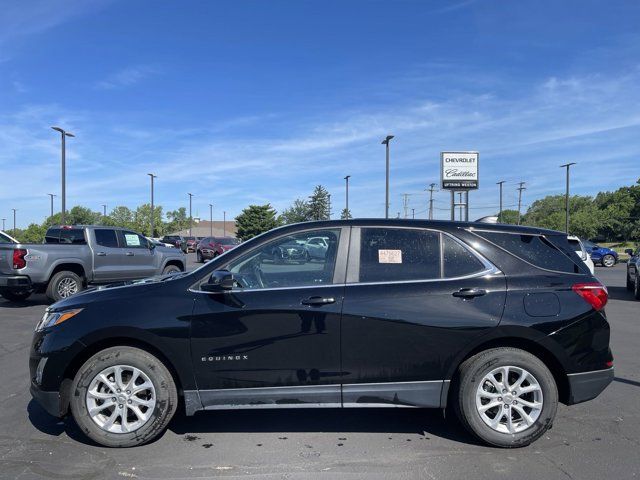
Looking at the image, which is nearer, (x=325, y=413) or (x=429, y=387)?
(x=429, y=387)

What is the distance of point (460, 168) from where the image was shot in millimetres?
34156

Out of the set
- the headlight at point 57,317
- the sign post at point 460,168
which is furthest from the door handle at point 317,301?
the sign post at point 460,168

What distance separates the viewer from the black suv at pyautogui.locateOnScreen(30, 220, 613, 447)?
13.3 feet

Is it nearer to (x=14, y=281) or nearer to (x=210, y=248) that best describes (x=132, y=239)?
(x=14, y=281)

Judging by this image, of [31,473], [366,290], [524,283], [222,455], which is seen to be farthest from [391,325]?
[31,473]

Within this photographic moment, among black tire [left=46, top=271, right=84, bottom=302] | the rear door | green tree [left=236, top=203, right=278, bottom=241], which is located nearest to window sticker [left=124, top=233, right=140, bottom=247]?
black tire [left=46, top=271, right=84, bottom=302]

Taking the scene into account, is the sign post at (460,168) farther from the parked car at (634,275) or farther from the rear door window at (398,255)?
the rear door window at (398,255)

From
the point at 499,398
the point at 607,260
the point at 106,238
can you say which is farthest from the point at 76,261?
the point at 607,260

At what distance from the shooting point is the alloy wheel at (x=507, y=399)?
13.4 feet

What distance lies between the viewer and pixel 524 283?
4.19 metres

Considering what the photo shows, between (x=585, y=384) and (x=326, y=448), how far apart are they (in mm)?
2126

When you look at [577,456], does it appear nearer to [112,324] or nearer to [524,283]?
[524,283]

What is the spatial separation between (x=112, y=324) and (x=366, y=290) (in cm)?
199

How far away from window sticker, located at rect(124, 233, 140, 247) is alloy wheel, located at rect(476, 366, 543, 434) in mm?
10937
